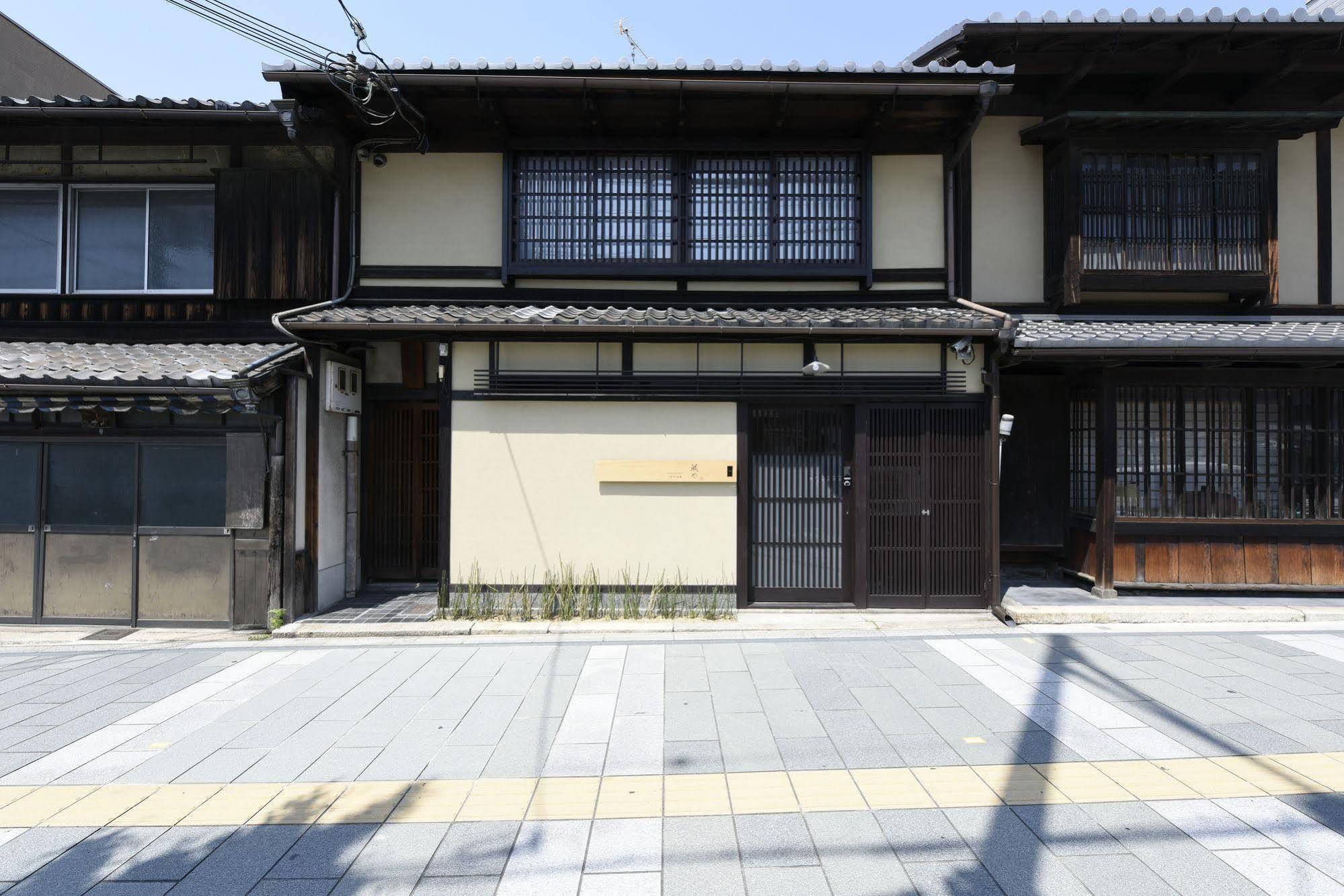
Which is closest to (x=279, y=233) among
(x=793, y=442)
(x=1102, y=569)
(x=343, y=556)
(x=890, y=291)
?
(x=343, y=556)

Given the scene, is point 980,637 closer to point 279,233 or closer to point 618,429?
point 618,429

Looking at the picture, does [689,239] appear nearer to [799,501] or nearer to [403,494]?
[799,501]

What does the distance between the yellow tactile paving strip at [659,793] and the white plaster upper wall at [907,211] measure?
659 centimetres

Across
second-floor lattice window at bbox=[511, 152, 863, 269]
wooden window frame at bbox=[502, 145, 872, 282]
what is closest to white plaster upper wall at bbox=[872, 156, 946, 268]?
wooden window frame at bbox=[502, 145, 872, 282]

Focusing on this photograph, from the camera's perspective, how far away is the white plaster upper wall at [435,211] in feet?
29.1

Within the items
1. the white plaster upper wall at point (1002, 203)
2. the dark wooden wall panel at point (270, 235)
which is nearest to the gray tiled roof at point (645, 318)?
the dark wooden wall panel at point (270, 235)

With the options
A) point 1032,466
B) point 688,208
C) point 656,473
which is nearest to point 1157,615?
point 1032,466

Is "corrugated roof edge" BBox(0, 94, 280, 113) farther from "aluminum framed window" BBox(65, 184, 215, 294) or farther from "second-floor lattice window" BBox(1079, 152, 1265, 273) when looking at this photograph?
"second-floor lattice window" BBox(1079, 152, 1265, 273)

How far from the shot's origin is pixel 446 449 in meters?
8.15

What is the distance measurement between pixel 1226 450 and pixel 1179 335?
1914 millimetres

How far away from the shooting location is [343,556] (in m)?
9.02

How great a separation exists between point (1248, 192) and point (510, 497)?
1119cm

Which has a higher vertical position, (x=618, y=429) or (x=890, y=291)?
(x=890, y=291)

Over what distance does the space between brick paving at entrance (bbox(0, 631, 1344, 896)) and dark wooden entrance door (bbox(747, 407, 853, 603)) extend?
5.30 feet
